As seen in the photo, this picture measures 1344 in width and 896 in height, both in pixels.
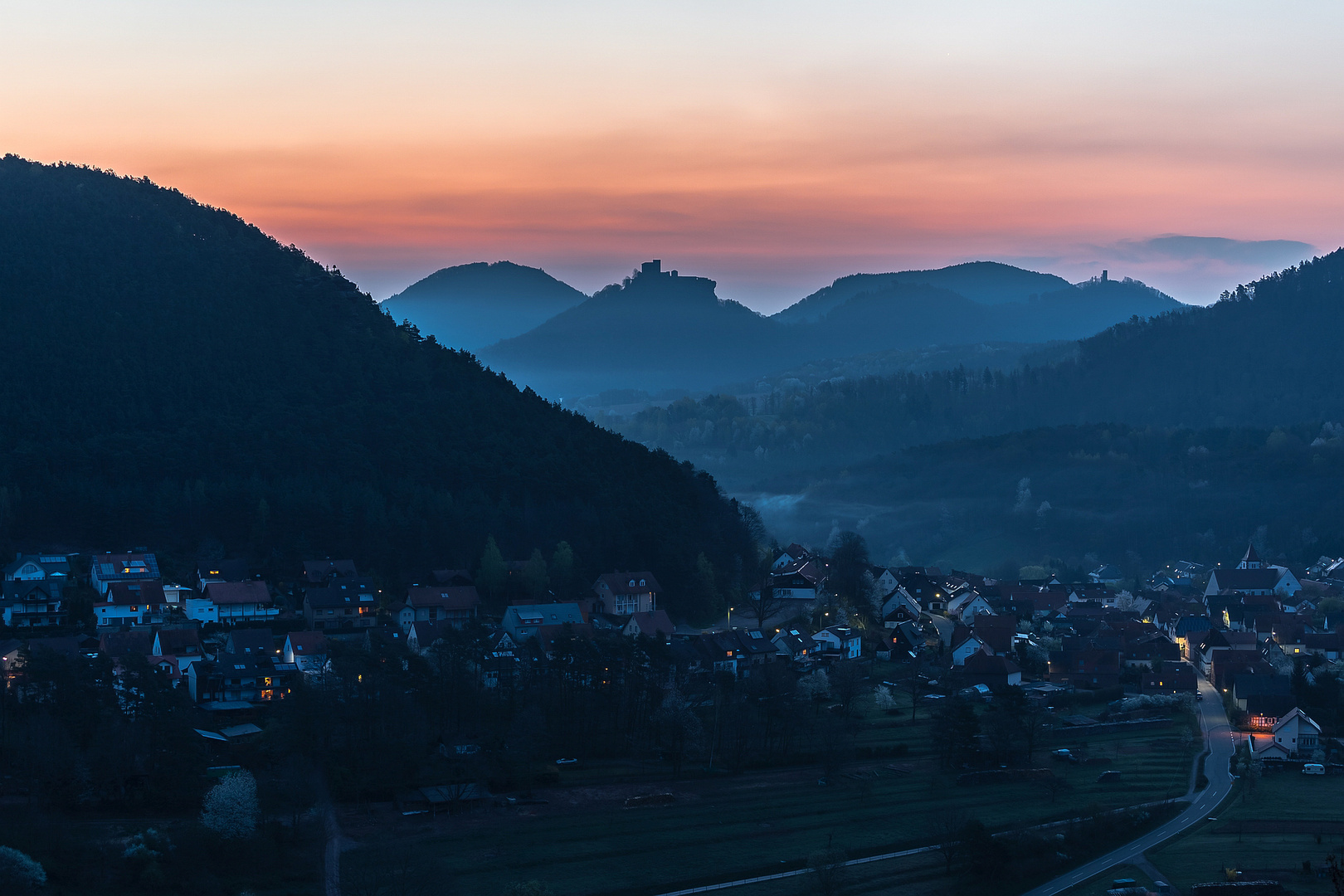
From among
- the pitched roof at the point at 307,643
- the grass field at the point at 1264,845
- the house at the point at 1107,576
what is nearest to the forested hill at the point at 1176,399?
the house at the point at 1107,576

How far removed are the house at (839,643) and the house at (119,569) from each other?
25868mm

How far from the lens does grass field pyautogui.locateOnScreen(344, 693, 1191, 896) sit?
107 ft

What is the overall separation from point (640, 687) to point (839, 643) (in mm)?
14795

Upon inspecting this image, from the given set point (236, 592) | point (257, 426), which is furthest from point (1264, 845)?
point (257, 426)

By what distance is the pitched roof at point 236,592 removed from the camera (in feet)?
168

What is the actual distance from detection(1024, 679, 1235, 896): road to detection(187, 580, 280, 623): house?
30.7 m

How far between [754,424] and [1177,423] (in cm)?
5550

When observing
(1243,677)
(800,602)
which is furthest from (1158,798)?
(800,602)

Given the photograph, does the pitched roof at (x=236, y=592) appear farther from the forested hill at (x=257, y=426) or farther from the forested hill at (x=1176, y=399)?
the forested hill at (x=1176, y=399)

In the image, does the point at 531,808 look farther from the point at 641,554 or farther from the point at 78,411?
the point at 78,411

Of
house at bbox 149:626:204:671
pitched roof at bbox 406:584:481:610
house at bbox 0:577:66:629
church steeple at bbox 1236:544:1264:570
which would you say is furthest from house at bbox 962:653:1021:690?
church steeple at bbox 1236:544:1264:570

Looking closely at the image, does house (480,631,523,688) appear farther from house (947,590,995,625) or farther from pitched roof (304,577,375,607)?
house (947,590,995,625)

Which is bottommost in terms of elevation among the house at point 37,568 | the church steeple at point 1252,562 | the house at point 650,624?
the church steeple at point 1252,562

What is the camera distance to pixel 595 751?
41562 mm
